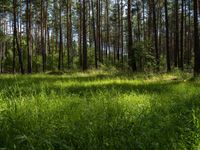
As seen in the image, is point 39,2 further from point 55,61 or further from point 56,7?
point 55,61

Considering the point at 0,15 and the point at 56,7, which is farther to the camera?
the point at 0,15

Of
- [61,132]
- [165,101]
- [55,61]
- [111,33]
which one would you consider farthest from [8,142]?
[111,33]

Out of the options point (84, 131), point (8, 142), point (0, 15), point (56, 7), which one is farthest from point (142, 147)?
point (0, 15)

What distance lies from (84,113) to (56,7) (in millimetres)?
45792

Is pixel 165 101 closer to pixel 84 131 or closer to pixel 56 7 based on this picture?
pixel 84 131

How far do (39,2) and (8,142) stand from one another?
125 feet

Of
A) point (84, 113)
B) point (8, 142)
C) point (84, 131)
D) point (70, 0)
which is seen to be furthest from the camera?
point (70, 0)

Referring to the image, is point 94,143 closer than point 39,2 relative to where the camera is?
Yes

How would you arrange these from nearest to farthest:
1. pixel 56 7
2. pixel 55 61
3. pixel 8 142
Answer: pixel 8 142 → pixel 56 7 → pixel 55 61

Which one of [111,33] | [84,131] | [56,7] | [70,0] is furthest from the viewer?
[111,33]

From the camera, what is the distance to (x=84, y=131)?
4227mm

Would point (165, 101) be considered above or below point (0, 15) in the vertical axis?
below

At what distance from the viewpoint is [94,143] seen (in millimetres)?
3838

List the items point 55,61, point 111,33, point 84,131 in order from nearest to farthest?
point 84,131 < point 55,61 < point 111,33
